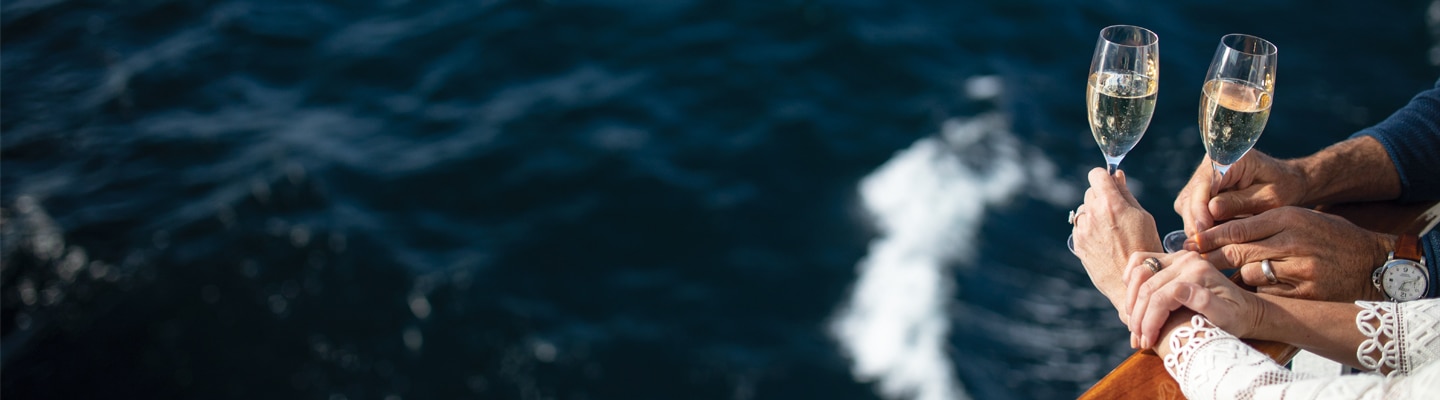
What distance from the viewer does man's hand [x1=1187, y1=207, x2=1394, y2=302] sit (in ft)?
6.14

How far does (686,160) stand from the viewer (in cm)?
620

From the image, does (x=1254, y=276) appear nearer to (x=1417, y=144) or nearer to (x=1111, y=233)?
(x=1111, y=233)

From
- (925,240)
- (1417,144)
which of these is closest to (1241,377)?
(1417,144)

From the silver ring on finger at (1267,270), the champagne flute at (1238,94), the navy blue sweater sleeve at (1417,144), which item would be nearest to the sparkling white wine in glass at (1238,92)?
the champagne flute at (1238,94)

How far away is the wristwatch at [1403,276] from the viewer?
6.23 feet

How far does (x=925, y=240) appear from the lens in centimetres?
567

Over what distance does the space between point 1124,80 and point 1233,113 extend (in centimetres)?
19

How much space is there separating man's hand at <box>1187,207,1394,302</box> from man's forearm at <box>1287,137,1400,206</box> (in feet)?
0.89

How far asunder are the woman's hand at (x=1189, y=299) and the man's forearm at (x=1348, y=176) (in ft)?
1.97

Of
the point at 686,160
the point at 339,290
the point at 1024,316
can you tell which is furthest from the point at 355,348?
the point at 1024,316

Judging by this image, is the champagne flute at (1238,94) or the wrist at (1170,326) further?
the champagne flute at (1238,94)

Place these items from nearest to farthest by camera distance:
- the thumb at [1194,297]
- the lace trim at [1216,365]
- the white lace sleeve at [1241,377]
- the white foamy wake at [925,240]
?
1. the white lace sleeve at [1241,377]
2. the lace trim at [1216,365]
3. the thumb at [1194,297]
4. the white foamy wake at [925,240]

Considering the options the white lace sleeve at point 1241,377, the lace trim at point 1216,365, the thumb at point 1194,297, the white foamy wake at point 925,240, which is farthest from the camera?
the white foamy wake at point 925,240

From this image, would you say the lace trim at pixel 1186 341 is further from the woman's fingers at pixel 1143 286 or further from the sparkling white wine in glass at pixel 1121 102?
the sparkling white wine in glass at pixel 1121 102
